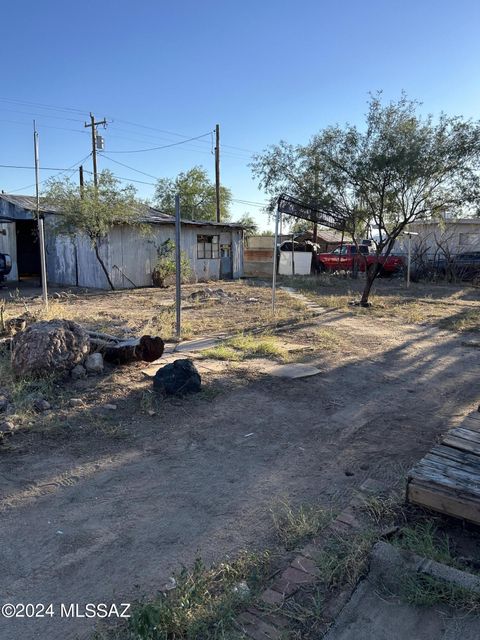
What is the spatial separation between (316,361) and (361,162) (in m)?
6.33

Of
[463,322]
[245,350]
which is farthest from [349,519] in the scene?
[463,322]

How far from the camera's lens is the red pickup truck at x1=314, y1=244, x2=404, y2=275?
2127 centimetres

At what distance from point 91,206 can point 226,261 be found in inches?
296

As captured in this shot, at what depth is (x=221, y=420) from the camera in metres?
4.11

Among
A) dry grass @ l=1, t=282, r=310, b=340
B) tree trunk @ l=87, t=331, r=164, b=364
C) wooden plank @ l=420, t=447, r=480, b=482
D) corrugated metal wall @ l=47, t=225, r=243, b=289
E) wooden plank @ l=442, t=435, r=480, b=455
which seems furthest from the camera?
corrugated metal wall @ l=47, t=225, r=243, b=289

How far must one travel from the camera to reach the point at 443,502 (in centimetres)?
241

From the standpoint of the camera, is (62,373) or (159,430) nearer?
(159,430)

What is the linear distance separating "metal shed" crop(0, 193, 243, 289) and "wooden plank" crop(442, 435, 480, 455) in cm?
1370

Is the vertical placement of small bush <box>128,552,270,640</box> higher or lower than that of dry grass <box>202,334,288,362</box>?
lower

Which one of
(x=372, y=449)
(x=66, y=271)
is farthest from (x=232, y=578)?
(x=66, y=271)

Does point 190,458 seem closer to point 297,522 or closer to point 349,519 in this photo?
point 297,522

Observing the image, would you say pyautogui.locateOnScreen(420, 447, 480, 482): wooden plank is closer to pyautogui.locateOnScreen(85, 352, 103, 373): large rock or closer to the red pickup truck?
pyautogui.locateOnScreen(85, 352, 103, 373): large rock

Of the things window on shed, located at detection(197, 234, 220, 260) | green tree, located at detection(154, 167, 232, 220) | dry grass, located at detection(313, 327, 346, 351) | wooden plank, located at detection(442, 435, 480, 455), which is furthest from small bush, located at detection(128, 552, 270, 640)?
green tree, located at detection(154, 167, 232, 220)

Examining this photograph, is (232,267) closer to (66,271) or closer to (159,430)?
(66,271)
